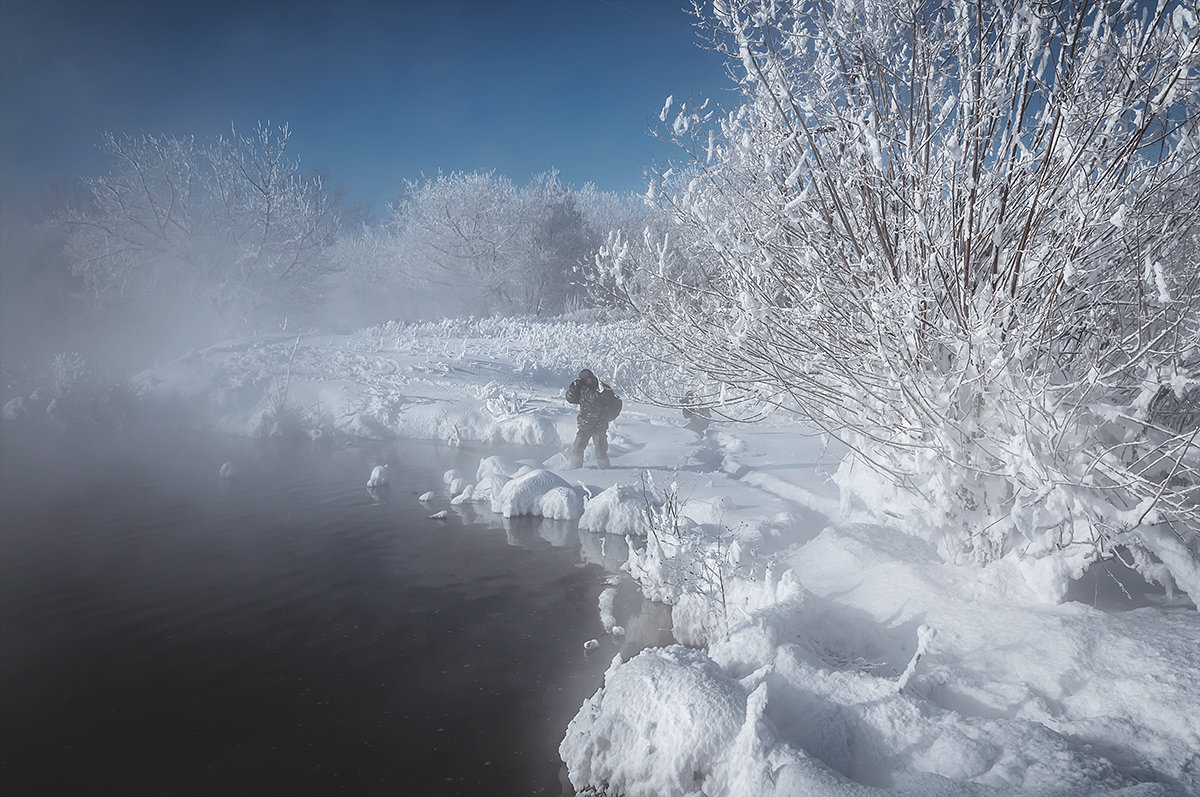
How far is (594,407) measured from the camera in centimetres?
1111

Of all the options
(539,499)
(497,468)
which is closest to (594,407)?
(497,468)

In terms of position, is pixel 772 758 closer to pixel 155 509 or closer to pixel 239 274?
pixel 155 509

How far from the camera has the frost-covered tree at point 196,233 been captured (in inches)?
1094

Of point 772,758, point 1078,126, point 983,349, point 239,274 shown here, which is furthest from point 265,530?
point 239,274

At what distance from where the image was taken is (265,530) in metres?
9.27

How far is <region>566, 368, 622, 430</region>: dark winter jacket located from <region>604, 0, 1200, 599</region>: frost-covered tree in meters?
6.31

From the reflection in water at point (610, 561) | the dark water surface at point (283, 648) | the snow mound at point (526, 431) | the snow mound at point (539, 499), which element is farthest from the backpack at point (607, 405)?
the snow mound at point (526, 431)

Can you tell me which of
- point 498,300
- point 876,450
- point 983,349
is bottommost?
point 876,450

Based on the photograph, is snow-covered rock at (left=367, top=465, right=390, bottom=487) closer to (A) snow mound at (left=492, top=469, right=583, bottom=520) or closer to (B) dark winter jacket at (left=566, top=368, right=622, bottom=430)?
(A) snow mound at (left=492, top=469, right=583, bottom=520)

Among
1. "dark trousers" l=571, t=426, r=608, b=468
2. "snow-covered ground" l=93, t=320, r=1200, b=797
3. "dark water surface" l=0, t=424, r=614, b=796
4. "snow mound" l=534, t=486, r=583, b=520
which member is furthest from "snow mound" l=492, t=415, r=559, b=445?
"snow-covered ground" l=93, t=320, r=1200, b=797

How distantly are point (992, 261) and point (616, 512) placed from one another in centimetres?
611

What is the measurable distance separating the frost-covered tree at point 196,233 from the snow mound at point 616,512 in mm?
25909

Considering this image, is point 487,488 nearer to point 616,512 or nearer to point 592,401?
point 592,401

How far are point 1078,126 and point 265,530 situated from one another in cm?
1017
